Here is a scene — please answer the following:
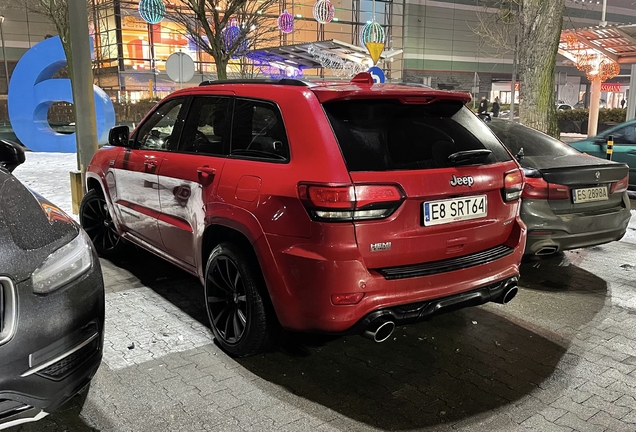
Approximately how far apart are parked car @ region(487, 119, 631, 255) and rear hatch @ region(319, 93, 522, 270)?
1366 mm

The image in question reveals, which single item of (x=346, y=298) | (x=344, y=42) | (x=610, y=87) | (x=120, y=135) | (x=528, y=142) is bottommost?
(x=346, y=298)

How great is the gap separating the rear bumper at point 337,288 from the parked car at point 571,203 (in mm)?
1897

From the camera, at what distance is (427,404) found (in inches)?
125

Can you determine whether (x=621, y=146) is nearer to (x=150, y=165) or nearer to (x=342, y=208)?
(x=150, y=165)

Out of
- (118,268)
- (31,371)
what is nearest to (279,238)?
(31,371)

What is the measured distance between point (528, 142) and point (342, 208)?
3.60 meters

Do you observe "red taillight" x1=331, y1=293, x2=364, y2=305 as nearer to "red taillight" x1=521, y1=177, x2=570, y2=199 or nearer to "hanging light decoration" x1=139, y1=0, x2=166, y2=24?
"red taillight" x1=521, y1=177, x2=570, y2=199

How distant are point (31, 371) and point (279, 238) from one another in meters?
1.36

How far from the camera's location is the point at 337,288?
9.67 ft

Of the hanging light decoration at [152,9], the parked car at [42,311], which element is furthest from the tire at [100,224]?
the hanging light decoration at [152,9]

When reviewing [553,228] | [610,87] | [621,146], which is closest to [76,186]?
[553,228]

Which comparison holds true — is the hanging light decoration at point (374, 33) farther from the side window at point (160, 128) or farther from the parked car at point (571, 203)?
the side window at point (160, 128)

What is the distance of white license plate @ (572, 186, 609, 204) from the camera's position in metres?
4.89

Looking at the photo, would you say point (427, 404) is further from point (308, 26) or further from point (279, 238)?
point (308, 26)
